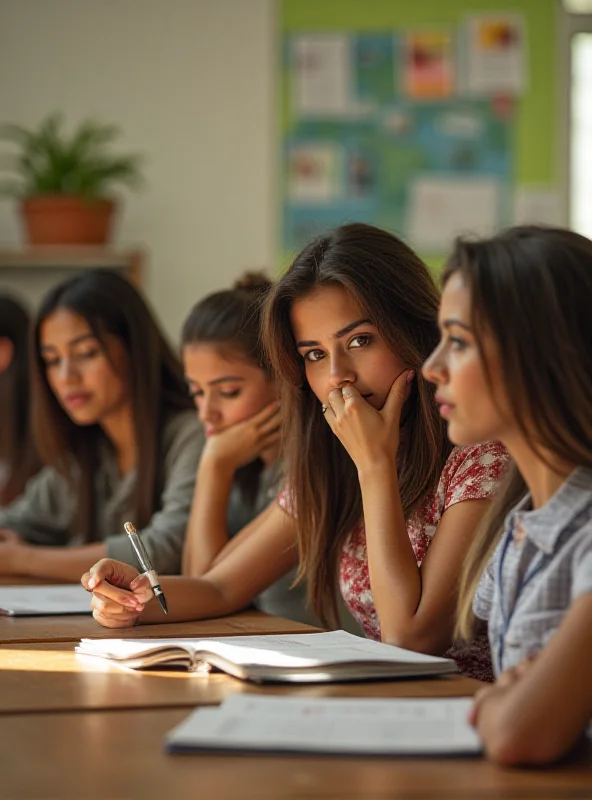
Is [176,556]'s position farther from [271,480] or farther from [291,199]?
[291,199]

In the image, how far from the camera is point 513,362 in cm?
117

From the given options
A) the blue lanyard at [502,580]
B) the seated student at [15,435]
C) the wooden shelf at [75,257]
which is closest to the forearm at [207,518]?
the blue lanyard at [502,580]

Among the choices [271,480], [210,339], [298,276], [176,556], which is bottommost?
[176,556]

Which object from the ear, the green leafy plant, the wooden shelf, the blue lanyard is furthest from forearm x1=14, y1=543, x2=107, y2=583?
the green leafy plant

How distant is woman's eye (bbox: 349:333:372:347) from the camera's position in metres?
1.77

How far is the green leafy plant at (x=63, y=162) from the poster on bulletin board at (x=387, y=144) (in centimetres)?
65

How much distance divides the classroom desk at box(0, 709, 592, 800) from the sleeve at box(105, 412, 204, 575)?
4.28ft

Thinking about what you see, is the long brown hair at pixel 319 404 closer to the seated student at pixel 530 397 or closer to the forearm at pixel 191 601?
the forearm at pixel 191 601

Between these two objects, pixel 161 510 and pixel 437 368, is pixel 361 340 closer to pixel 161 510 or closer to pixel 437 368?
pixel 437 368

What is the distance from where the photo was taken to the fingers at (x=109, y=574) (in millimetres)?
1729

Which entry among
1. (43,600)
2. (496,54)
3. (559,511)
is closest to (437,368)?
(559,511)

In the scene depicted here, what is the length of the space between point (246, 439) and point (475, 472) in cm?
78

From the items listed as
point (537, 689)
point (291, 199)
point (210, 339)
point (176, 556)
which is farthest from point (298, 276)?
point (291, 199)

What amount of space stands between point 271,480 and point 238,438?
136mm
